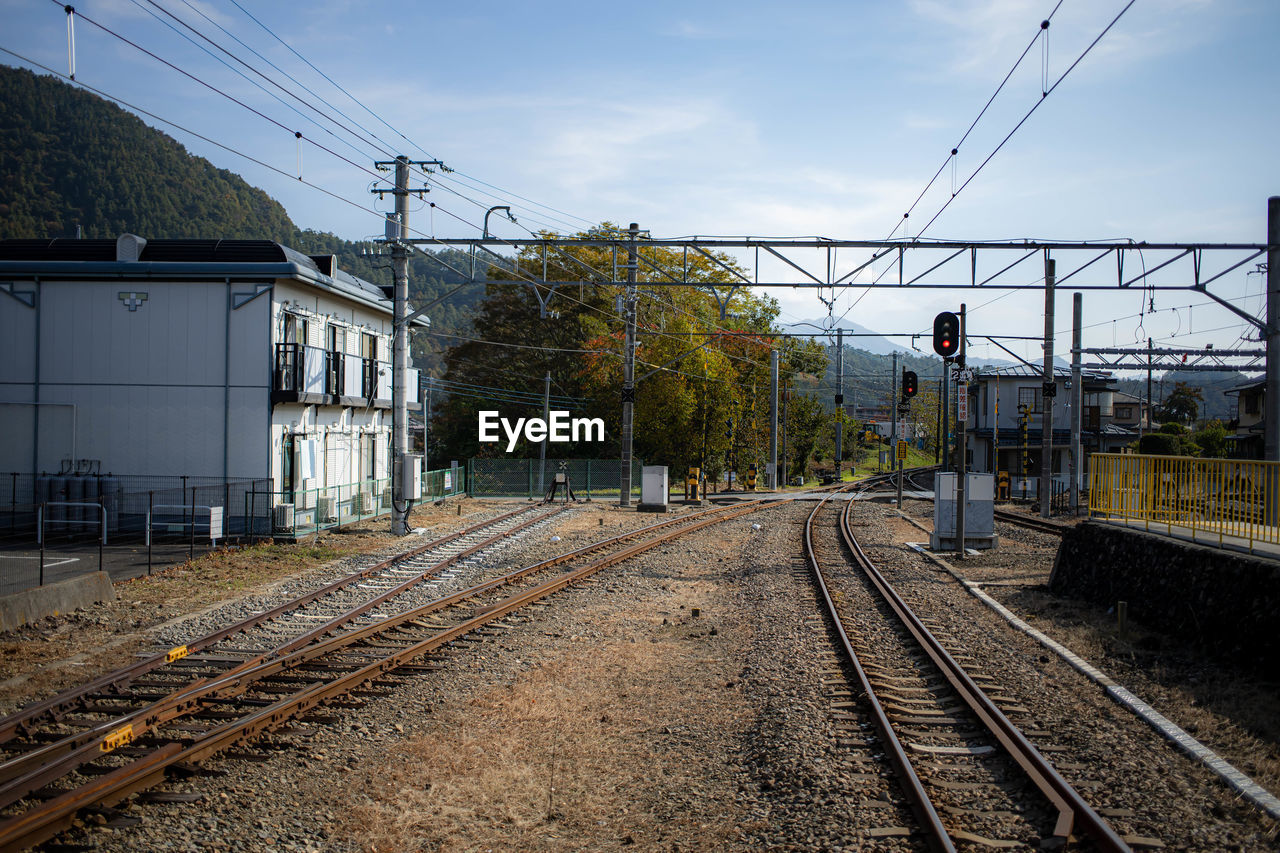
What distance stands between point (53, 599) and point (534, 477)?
27.0 m

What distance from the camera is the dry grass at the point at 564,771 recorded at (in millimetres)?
5598

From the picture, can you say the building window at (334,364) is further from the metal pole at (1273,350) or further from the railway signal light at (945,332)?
the metal pole at (1273,350)

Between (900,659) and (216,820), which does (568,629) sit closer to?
(900,659)

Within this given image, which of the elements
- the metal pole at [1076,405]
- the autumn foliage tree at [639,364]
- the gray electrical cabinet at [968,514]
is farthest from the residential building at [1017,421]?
the gray electrical cabinet at [968,514]

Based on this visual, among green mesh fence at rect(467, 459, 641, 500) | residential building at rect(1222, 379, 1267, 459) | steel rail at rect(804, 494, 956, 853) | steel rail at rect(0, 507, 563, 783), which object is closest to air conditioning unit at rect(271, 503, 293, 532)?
steel rail at rect(0, 507, 563, 783)

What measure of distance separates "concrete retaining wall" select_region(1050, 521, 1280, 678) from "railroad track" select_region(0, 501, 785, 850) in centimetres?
831

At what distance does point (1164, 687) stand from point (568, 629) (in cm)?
663

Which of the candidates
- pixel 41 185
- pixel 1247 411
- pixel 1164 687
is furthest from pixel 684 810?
pixel 41 185

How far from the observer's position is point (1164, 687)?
8578mm

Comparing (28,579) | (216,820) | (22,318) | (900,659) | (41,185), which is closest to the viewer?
(216,820)

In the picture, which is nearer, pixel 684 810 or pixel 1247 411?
pixel 684 810

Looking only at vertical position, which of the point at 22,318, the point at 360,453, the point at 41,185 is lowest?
the point at 360,453

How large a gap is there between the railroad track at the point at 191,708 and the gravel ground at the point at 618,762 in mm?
213

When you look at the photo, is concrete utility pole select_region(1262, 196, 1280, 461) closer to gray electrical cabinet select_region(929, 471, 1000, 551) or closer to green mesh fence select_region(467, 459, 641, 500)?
gray electrical cabinet select_region(929, 471, 1000, 551)
